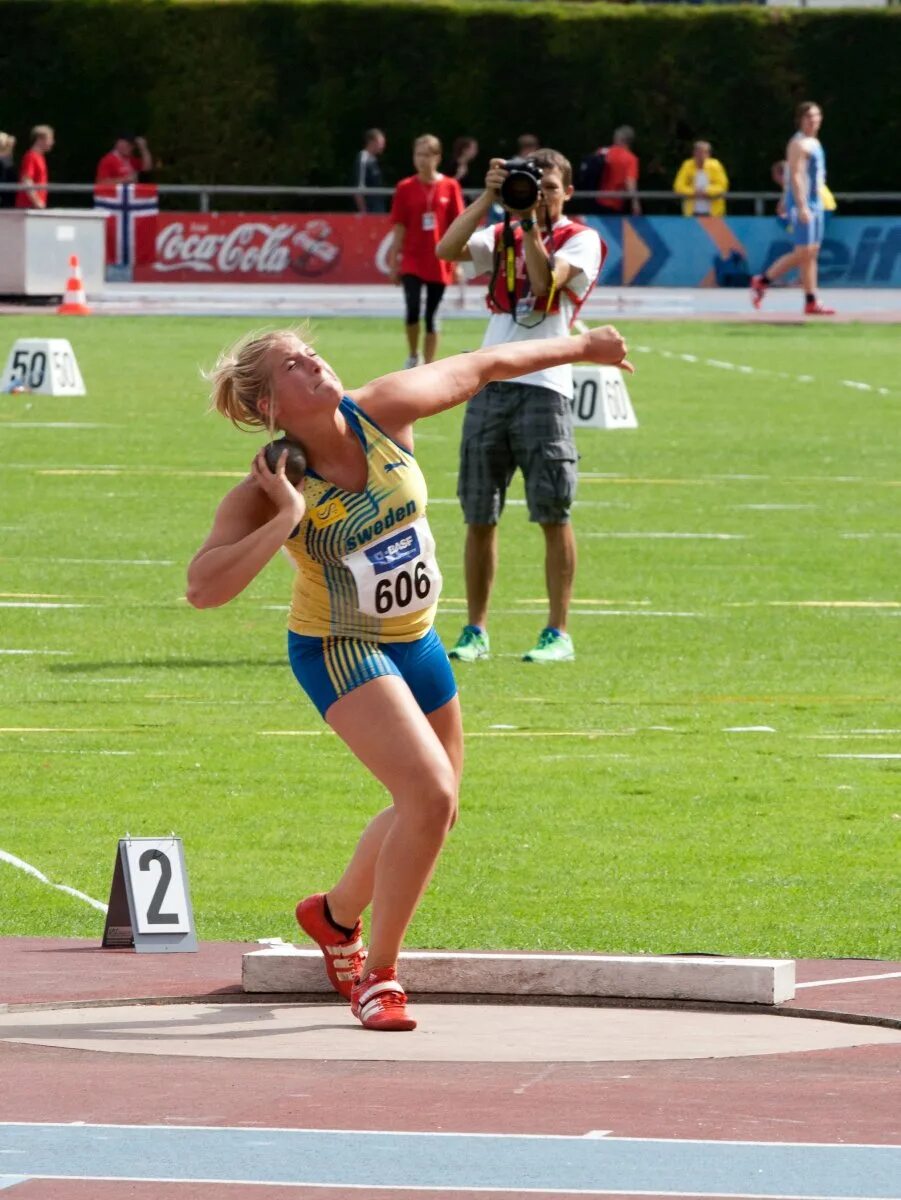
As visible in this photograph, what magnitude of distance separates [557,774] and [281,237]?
3202cm

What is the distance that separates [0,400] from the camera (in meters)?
24.6

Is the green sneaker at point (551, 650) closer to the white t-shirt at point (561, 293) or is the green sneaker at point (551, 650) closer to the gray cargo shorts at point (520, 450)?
the gray cargo shorts at point (520, 450)

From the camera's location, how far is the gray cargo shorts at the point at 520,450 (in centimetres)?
1212

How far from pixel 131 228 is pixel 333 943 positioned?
35.3 m

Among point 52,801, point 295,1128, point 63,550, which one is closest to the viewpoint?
point 295,1128

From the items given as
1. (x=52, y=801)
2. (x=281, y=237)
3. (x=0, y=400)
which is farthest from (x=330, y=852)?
(x=281, y=237)

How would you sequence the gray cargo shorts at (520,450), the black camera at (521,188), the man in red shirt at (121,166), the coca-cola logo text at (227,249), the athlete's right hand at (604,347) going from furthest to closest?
the man in red shirt at (121,166)
the coca-cola logo text at (227,249)
the gray cargo shorts at (520,450)
the black camera at (521,188)
the athlete's right hand at (604,347)

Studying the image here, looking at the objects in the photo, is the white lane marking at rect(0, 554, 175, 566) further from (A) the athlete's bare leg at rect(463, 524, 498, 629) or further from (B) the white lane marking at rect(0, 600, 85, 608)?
(A) the athlete's bare leg at rect(463, 524, 498, 629)

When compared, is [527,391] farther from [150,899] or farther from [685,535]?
[150,899]

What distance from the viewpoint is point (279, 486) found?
652 cm

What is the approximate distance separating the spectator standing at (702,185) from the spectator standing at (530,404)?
94.8 feet

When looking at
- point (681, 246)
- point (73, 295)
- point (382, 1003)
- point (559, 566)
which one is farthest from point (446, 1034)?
point (681, 246)

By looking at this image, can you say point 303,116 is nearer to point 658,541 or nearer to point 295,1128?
point 658,541

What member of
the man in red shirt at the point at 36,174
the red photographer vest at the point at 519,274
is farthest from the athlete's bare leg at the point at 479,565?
the man in red shirt at the point at 36,174
